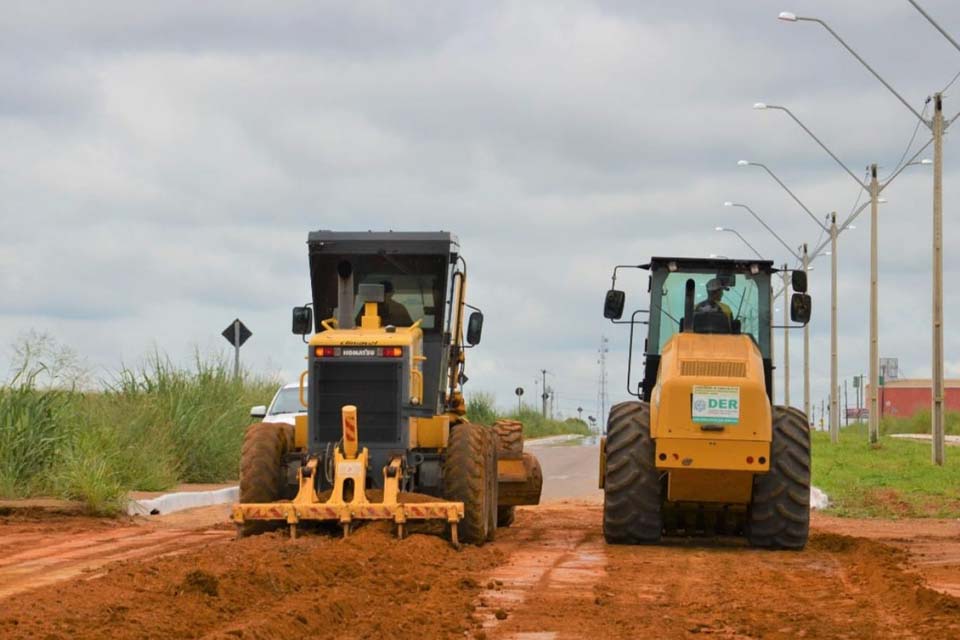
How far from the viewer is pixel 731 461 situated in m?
16.6

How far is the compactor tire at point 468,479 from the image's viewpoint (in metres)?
16.2

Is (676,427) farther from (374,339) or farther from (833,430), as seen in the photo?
(833,430)

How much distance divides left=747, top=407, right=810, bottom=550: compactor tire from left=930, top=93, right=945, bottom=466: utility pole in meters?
18.6

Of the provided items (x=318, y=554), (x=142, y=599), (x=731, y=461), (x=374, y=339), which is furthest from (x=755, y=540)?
(x=142, y=599)

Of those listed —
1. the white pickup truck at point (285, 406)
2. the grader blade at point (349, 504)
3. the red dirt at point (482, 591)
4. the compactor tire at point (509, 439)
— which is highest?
the white pickup truck at point (285, 406)

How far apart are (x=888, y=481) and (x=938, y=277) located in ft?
18.4

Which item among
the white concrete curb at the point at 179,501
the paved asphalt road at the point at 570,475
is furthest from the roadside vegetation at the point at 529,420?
the white concrete curb at the point at 179,501

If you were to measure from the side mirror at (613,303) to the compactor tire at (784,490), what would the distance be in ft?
6.67

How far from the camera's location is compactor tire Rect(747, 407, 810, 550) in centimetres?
1700

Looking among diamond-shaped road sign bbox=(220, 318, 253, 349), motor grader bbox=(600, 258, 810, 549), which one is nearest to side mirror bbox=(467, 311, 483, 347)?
motor grader bbox=(600, 258, 810, 549)

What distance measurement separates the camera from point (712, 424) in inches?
656

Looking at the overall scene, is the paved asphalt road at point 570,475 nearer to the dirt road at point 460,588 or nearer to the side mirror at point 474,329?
the side mirror at point 474,329

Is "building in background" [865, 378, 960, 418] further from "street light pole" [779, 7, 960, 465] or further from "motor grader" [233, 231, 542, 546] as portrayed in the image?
"motor grader" [233, 231, 542, 546]

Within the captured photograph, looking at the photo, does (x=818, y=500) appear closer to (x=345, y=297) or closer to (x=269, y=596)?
(x=345, y=297)
